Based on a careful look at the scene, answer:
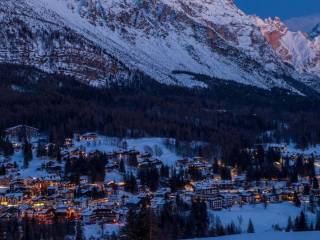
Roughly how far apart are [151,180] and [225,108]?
9784 cm

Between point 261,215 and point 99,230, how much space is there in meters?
19.3

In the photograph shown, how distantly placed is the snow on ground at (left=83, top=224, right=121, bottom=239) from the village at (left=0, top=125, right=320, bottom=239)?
0.27 meters

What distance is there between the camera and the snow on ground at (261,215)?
82.4m

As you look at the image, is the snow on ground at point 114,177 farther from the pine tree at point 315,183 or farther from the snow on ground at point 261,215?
the pine tree at point 315,183

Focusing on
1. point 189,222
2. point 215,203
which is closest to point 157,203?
point 215,203

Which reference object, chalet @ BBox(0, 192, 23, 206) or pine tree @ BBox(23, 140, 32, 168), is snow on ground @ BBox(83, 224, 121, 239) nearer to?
chalet @ BBox(0, 192, 23, 206)

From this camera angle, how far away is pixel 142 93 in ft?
633

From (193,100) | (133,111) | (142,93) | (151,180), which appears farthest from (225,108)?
(151,180)

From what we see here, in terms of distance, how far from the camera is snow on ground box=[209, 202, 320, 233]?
8244 centimetres

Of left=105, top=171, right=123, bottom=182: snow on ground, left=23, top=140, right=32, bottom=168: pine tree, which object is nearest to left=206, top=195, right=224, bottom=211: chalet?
left=105, top=171, right=123, bottom=182: snow on ground

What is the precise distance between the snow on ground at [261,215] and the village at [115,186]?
154cm

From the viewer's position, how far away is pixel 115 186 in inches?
3974

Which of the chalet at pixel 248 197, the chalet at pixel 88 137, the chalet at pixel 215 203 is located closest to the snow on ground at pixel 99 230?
the chalet at pixel 215 203

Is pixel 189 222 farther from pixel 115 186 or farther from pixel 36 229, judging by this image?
pixel 115 186
